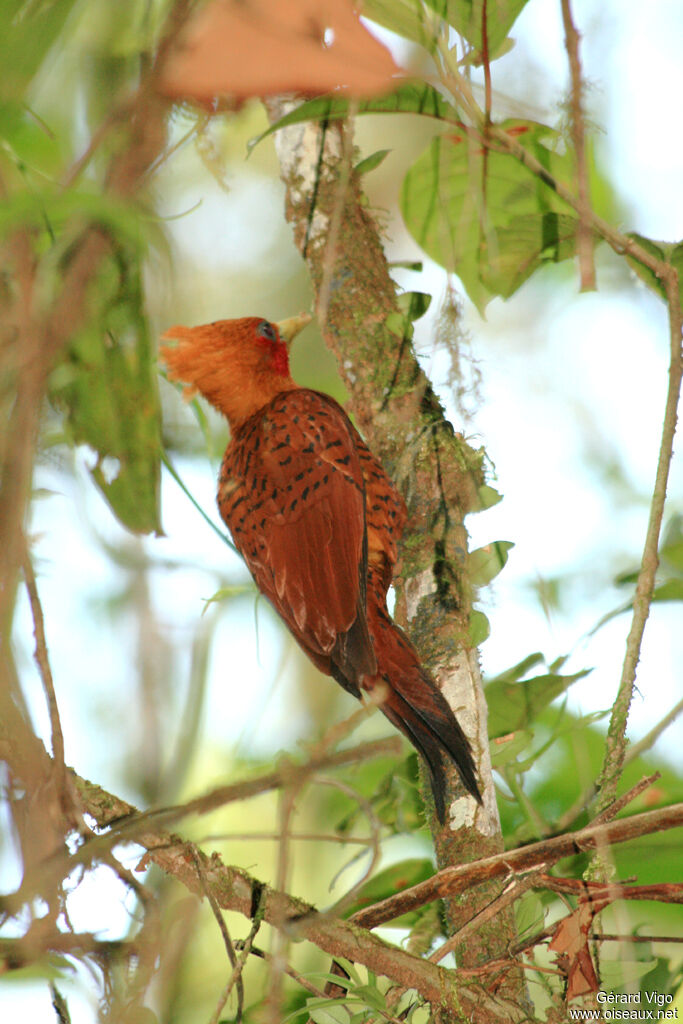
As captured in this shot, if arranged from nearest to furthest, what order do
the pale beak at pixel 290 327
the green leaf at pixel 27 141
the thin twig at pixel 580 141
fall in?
the green leaf at pixel 27 141
the thin twig at pixel 580 141
the pale beak at pixel 290 327

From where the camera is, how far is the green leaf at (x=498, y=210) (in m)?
2.09

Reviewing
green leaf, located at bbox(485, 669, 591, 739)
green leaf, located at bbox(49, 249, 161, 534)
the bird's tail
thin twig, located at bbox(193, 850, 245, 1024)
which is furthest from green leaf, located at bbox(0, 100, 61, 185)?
green leaf, located at bbox(485, 669, 591, 739)

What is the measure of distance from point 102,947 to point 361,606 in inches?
40.4

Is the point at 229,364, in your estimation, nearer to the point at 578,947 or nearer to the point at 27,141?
the point at 27,141

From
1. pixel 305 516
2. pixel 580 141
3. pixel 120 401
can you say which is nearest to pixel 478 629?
pixel 305 516

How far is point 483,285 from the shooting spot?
2.26m

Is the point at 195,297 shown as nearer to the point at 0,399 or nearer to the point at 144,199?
the point at 144,199

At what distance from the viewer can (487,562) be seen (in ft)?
6.67

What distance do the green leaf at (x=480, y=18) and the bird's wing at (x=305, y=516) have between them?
2.86 feet

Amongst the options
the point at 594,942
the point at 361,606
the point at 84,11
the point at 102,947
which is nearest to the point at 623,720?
the point at 594,942

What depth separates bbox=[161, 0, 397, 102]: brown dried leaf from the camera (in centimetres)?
83

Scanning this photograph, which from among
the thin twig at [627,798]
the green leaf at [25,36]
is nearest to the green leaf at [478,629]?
the thin twig at [627,798]

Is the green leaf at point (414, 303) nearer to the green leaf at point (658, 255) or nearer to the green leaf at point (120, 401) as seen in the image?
the green leaf at point (658, 255)

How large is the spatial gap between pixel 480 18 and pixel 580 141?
700mm
